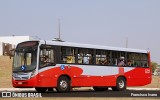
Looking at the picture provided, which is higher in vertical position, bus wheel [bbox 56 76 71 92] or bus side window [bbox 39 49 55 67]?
bus side window [bbox 39 49 55 67]

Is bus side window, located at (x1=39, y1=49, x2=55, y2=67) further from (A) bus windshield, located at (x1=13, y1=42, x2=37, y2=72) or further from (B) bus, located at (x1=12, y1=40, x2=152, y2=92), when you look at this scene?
(A) bus windshield, located at (x1=13, y1=42, x2=37, y2=72)

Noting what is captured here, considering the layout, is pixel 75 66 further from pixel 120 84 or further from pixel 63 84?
pixel 120 84

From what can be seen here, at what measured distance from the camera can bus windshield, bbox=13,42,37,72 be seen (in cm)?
2288

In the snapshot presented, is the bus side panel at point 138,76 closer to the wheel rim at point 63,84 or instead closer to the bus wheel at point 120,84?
the bus wheel at point 120,84

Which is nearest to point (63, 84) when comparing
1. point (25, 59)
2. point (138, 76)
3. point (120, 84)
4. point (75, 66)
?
point (75, 66)

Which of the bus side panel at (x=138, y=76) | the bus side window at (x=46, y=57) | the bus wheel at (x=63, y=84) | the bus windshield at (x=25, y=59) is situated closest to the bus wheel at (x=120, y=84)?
the bus side panel at (x=138, y=76)

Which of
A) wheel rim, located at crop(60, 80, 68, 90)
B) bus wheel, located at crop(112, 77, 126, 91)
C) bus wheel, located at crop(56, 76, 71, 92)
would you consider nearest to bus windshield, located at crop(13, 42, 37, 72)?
bus wheel, located at crop(56, 76, 71, 92)

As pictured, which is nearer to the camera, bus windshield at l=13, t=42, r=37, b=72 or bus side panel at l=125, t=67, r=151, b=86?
bus windshield at l=13, t=42, r=37, b=72

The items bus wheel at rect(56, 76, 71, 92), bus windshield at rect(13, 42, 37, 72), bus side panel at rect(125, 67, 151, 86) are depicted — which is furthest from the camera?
bus side panel at rect(125, 67, 151, 86)

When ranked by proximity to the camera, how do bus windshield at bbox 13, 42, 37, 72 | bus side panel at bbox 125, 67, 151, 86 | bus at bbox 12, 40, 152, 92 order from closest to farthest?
bus windshield at bbox 13, 42, 37, 72
bus at bbox 12, 40, 152, 92
bus side panel at bbox 125, 67, 151, 86

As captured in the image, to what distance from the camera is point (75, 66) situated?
82.0 feet

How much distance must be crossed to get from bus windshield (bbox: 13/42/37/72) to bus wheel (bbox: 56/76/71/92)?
206 centimetres

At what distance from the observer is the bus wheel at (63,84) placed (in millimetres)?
23859

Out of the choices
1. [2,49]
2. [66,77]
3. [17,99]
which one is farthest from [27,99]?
[2,49]
